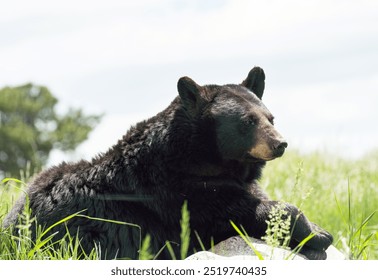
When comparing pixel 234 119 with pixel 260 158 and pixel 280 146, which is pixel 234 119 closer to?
pixel 260 158

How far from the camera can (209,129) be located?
17.5ft

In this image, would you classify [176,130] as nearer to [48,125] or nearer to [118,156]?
[118,156]

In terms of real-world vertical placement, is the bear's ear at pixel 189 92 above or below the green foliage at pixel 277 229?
above

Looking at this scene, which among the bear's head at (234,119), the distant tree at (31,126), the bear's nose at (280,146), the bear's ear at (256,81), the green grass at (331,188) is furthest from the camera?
the distant tree at (31,126)

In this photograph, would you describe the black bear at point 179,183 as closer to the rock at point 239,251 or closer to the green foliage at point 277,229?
the rock at point 239,251

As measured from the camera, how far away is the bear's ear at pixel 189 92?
17.6 ft

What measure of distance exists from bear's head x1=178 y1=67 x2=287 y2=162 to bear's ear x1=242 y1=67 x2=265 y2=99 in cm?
12

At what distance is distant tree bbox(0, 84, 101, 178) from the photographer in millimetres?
31469

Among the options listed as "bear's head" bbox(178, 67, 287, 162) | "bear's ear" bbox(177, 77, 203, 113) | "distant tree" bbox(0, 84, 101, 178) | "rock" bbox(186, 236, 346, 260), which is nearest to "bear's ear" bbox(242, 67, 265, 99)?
"bear's head" bbox(178, 67, 287, 162)

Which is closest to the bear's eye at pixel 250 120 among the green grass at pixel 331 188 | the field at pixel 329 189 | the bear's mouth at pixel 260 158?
the bear's mouth at pixel 260 158

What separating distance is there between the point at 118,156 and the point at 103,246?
74 centimetres

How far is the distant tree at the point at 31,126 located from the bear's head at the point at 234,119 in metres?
26.1

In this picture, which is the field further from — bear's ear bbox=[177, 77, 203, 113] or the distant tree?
the distant tree

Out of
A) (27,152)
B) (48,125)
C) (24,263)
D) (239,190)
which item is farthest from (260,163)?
(48,125)
